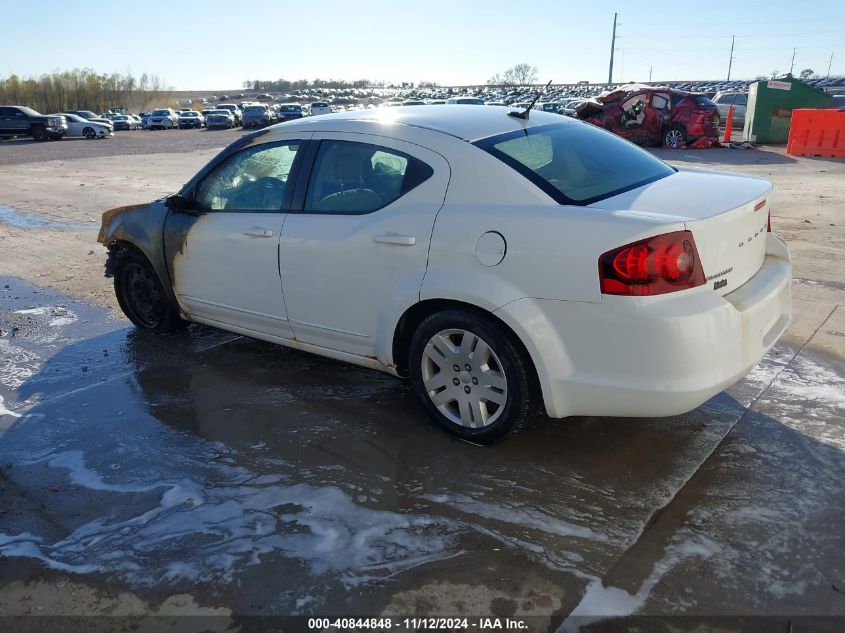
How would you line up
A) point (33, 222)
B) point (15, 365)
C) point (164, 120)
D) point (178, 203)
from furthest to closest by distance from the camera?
point (164, 120) → point (33, 222) → point (15, 365) → point (178, 203)

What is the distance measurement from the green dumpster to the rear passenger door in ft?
66.6

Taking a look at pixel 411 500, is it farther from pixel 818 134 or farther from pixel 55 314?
pixel 818 134

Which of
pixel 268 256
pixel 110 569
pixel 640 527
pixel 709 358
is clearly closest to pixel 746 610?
pixel 640 527

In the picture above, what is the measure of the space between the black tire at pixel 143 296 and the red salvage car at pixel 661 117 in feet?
53.8

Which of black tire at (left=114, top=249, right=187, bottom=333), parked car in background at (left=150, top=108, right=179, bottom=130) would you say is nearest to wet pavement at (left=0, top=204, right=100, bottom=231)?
black tire at (left=114, top=249, right=187, bottom=333)

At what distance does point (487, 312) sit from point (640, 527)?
116 centimetres

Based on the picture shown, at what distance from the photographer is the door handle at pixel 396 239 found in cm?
355

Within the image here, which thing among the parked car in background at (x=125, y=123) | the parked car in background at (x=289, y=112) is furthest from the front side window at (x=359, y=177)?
the parked car in background at (x=125, y=123)

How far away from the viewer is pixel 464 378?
3.54 meters

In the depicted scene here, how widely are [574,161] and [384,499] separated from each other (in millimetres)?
1964

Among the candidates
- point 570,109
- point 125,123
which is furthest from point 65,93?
point 570,109

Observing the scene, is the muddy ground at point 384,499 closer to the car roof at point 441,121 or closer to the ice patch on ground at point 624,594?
the ice patch on ground at point 624,594

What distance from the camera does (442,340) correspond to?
3537mm

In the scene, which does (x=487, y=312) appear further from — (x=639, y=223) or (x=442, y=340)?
(x=639, y=223)
